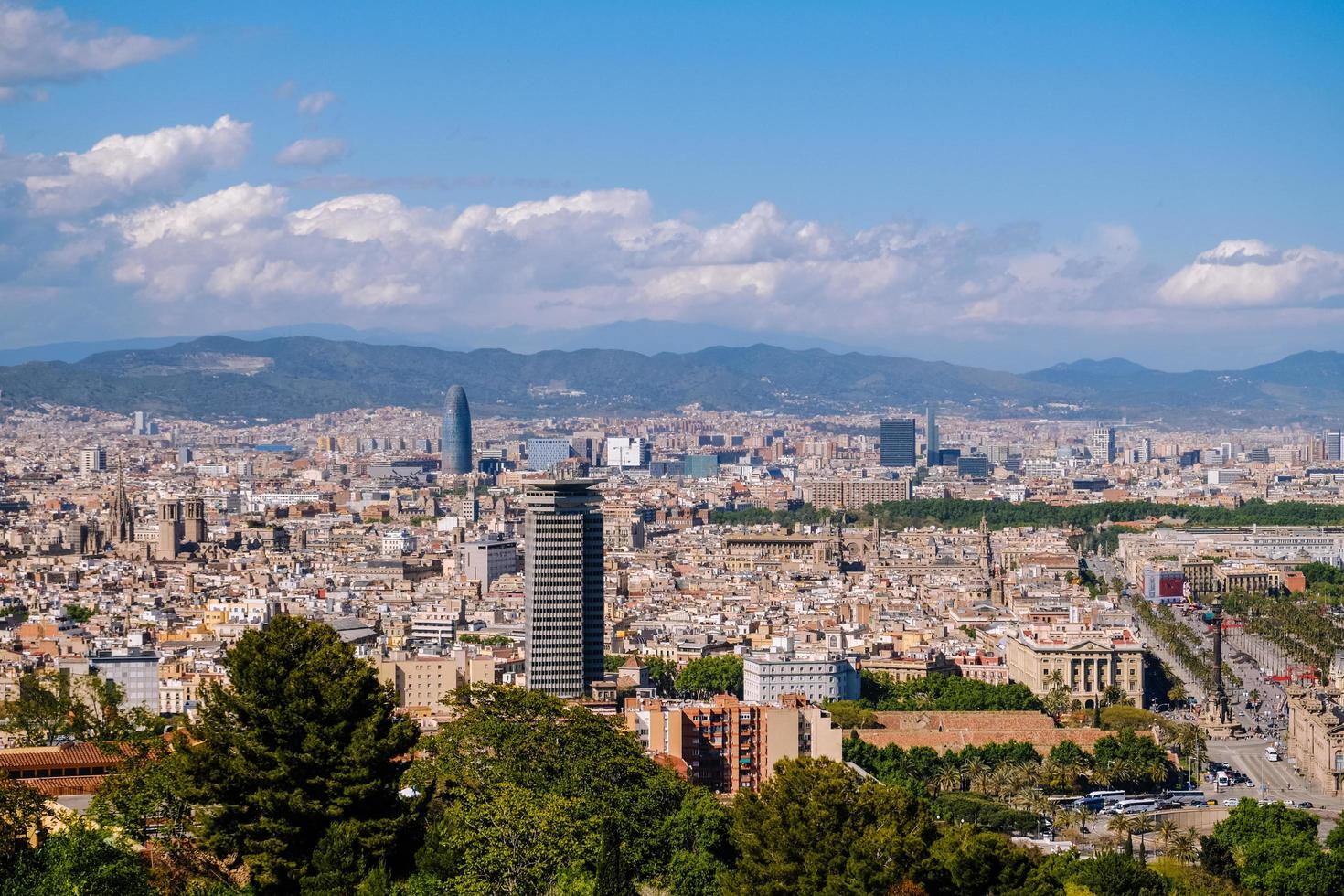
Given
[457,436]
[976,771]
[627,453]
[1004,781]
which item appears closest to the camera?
[1004,781]

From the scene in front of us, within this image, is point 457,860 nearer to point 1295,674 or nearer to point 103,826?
point 103,826

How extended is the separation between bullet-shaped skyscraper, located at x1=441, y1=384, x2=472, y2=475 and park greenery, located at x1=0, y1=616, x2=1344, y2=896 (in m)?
136

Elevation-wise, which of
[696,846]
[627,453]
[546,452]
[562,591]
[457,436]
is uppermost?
[457,436]

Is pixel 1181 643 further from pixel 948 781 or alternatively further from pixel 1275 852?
pixel 1275 852

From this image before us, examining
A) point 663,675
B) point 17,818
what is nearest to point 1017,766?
point 663,675

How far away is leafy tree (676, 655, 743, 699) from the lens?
4912cm

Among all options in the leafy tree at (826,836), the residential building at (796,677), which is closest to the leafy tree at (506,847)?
the leafy tree at (826,836)

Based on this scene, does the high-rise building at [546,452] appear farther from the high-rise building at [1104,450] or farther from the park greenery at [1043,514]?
the high-rise building at [1104,450]

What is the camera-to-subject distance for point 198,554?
88.1 meters

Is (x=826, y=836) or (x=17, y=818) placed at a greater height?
(x=17, y=818)

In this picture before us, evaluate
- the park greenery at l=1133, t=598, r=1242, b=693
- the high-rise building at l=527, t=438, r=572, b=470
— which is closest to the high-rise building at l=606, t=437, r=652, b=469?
the high-rise building at l=527, t=438, r=572, b=470

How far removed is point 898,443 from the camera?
174m

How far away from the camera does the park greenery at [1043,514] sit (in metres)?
107

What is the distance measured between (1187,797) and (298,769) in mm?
20315
